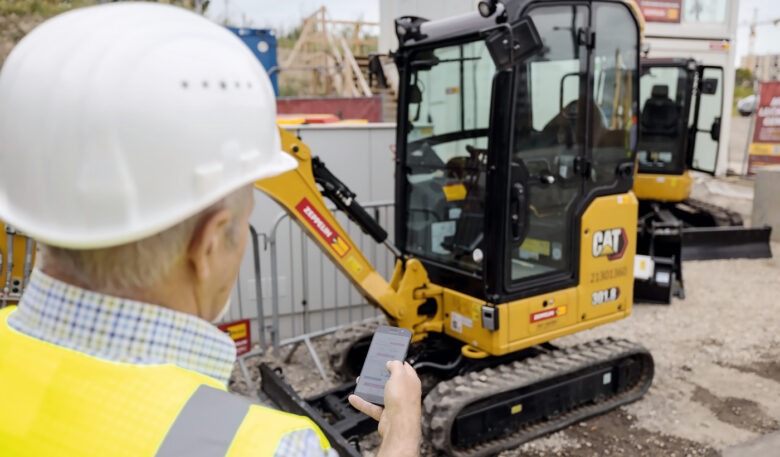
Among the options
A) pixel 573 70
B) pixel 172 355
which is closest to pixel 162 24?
pixel 172 355

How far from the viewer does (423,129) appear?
4988mm

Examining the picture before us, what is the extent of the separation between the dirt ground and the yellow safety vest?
364 centimetres

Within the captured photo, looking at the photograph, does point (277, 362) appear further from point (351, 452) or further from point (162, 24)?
point (162, 24)

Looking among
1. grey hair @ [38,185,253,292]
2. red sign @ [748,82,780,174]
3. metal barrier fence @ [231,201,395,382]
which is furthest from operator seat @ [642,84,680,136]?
grey hair @ [38,185,253,292]

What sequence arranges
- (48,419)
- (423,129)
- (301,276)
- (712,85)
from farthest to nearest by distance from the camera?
1. (712,85)
2. (301,276)
3. (423,129)
4. (48,419)

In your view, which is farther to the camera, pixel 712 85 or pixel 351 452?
pixel 712 85

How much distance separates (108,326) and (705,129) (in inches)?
431

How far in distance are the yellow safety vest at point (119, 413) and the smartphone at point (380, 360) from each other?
0.85 meters

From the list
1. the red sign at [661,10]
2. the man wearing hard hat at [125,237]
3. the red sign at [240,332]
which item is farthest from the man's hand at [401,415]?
the red sign at [661,10]

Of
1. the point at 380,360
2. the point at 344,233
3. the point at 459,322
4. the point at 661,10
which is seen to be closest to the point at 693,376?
the point at 459,322

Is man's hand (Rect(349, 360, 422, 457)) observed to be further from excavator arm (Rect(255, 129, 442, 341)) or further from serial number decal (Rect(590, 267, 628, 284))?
serial number decal (Rect(590, 267, 628, 284))

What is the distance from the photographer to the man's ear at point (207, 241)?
111 cm

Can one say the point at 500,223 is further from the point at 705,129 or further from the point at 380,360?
the point at 705,129

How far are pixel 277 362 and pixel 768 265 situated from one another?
729 cm
